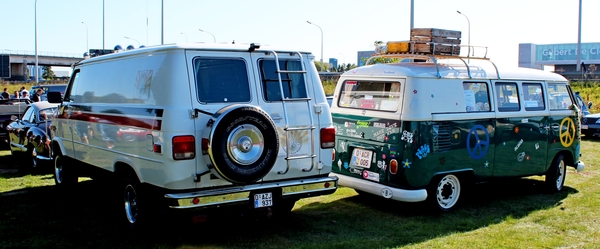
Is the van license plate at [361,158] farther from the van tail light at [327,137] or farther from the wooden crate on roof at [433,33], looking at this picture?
the wooden crate on roof at [433,33]

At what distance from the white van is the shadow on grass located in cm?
44

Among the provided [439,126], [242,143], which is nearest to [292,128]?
[242,143]

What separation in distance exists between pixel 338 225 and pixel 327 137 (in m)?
1.27

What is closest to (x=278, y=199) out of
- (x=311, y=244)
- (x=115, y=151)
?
(x=311, y=244)

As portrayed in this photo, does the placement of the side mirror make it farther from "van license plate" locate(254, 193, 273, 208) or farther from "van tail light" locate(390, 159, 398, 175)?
"van tail light" locate(390, 159, 398, 175)

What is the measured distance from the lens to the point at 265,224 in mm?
7281

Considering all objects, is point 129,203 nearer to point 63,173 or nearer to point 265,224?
point 265,224

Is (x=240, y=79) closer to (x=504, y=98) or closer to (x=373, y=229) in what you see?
(x=373, y=229)

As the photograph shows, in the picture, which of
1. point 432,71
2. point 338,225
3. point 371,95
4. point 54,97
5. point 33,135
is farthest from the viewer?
point 33,135

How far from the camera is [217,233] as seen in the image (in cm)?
686

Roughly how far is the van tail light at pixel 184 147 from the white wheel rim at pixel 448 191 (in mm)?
3706

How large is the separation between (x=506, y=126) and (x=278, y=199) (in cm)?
400

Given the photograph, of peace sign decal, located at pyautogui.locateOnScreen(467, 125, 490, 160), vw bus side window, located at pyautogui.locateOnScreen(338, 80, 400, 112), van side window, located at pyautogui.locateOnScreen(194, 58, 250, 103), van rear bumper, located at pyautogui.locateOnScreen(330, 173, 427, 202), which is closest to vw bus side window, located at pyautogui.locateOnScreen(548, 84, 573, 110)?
peace sign decal, located at pyautogui.locateOnScreen(467, 125, 490, 160)

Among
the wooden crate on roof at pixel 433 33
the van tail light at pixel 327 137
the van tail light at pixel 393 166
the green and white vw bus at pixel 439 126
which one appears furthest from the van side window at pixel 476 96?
the van tail light at pixel 327 137
